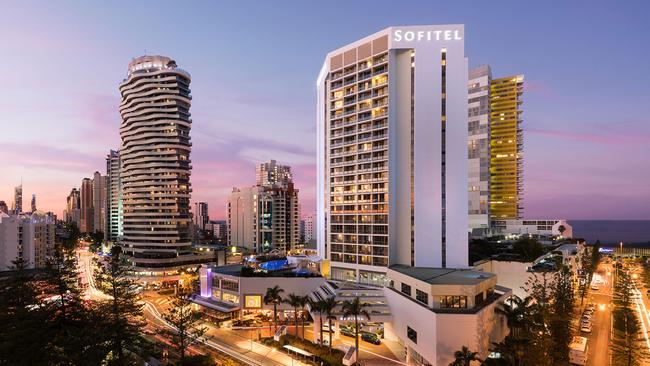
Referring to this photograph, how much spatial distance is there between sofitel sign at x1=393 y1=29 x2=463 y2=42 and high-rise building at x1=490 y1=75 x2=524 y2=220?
94111 millimetres

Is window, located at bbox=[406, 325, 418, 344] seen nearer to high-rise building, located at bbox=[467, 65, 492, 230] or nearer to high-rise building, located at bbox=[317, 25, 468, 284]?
high-rise building, located at bbox=[317, 25, 468, 284]

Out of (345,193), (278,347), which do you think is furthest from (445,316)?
(345,193)

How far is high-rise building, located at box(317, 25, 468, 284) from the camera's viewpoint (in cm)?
6975

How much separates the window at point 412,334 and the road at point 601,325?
22529mm

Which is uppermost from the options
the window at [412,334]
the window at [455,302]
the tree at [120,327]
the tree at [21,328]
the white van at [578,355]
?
the tree at [21,328]

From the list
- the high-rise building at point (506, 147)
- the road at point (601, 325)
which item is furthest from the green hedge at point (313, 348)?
the high-rise building at point (506, 147)

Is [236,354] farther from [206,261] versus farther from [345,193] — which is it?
[206,261]

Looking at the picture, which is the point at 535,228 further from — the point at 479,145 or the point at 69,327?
the point at 69,327

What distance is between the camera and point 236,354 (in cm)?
5284

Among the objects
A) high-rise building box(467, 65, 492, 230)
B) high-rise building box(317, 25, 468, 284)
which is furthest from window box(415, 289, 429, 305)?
high-rise building box(467, 65, 492, 230)

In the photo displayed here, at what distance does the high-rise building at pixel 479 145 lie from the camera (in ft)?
431

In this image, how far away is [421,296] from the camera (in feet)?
164

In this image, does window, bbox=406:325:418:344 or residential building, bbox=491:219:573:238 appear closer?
window, bbox=406:325:418:344

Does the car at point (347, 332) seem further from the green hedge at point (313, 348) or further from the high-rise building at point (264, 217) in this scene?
the high-rise building at point (264, 217)
